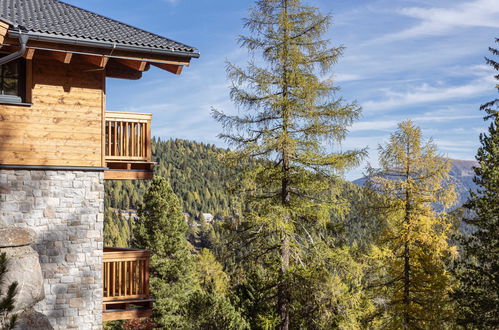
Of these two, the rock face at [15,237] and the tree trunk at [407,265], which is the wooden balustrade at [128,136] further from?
the tree trunk at [407,265]

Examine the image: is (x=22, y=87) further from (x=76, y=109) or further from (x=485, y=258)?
(x=485, y=258)

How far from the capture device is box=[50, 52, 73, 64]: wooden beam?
831 cm

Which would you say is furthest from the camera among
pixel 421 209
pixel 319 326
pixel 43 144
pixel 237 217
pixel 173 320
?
pixel 173 320

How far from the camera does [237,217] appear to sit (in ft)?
48.9

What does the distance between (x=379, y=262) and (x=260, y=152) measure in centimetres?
722

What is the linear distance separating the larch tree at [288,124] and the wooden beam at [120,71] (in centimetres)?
477

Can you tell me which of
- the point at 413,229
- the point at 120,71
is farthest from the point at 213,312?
the point at 120,71

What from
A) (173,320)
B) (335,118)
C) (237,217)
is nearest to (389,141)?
(335,118)

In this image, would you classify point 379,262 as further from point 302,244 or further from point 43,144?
point 43,144

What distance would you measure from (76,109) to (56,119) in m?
0.41

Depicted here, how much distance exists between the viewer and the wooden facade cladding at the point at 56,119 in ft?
27.4

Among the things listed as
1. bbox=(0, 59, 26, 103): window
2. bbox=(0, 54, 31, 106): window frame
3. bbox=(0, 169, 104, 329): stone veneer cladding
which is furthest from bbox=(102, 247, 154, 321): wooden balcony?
bbox=(0, 59, 26, 103): window

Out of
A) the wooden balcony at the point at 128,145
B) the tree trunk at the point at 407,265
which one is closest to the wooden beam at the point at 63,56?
the wooden balcony at the point at 128,145

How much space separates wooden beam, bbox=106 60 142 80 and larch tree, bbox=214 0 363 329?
4.77 meters
